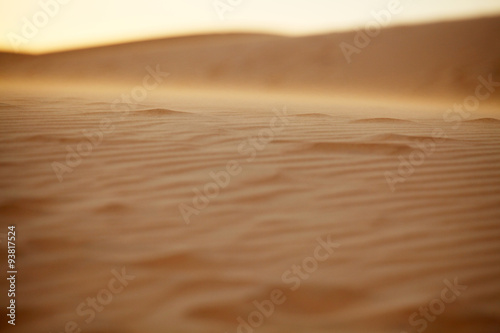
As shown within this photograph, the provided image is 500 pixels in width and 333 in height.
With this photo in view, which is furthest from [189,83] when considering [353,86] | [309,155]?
[309,155]

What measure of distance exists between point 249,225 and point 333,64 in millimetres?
15451

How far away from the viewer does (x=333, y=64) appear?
16.5 metres

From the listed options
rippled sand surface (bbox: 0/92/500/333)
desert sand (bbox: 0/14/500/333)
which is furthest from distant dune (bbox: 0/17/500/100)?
rippled sand surface (bbox: 0/92/500/333)

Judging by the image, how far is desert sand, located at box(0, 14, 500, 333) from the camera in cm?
145

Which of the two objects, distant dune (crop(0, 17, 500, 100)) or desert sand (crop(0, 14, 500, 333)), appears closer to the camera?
desert sand (crop(0, 14, 500, 333))

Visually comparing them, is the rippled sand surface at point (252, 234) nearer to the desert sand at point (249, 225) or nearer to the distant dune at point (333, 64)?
the desert sand at point (249, 225)

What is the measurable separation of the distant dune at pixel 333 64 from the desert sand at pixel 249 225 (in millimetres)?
9532

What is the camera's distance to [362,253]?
181 centimetres

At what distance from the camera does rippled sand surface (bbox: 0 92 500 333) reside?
1.44m

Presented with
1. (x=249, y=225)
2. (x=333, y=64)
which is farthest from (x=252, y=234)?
(x=333, y=64)

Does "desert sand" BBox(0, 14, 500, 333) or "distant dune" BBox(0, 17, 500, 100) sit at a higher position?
"distant dune" BBox(0, 17, 500, 100)

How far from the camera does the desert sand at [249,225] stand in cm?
145

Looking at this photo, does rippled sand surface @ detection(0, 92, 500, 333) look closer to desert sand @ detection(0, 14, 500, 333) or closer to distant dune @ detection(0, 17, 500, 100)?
desert sand @ detection(0, 14, 500, 333)

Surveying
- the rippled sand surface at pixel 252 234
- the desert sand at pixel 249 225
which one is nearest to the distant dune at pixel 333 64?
the desert sand at pixel 249 225
